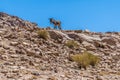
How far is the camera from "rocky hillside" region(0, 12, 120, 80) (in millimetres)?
12688

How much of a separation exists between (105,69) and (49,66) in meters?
2.46

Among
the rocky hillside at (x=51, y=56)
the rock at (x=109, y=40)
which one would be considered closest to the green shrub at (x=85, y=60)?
the rocky hillside at (x=51, y=56)

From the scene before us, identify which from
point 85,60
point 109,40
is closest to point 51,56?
point 85,60

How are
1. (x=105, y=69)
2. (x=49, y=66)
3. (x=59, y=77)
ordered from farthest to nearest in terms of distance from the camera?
(x=105, y=69) < (x=49, y=66) < (x=59, y=77)

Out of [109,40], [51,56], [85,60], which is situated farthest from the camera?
[109,40]

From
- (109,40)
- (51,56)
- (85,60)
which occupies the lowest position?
(85,60)

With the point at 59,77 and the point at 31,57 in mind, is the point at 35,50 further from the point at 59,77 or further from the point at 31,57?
the point at 59,77

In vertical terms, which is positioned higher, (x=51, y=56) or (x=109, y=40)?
(x=109, y=40)

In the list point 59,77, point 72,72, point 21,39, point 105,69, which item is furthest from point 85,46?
point 59,77

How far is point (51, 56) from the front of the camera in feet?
54.2

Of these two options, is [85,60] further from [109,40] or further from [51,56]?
[109,40]

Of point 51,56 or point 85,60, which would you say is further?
point 51,56

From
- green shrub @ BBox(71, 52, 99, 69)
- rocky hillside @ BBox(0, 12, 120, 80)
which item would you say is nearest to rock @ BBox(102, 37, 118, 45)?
rocky hillside @ BBox(0, 12, 120, 80)

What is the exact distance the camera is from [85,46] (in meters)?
20.5
